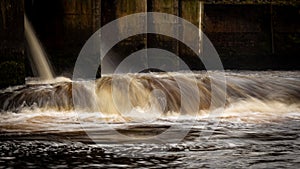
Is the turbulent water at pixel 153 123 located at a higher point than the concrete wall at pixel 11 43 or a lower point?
lower

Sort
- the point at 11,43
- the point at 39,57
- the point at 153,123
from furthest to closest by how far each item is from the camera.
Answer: the point at 39,57 < the point at 11,43 < the point at 153,123

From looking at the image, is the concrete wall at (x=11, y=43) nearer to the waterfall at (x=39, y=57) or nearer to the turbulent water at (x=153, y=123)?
the turbulent water at (x=153, y=123)

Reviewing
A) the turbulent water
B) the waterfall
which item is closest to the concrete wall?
the turbulent water

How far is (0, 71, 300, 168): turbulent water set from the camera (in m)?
4.68

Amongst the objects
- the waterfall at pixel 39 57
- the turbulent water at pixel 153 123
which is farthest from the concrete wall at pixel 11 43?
the waterfall at pixel 39 57

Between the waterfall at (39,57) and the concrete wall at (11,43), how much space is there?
5.44ft

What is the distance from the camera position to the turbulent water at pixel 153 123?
4.68m

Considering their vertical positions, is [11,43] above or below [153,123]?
above

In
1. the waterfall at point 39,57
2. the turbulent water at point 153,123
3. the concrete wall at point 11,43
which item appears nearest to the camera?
the turbulent water at point 153,123

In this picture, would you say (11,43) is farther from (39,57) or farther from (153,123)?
(153,123)

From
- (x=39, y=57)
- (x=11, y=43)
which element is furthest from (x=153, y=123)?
(x=39, y=57)

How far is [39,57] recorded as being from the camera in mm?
10570

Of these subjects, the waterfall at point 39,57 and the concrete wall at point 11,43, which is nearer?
the concrete wall at point 11,43

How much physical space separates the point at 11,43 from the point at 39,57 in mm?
1842
